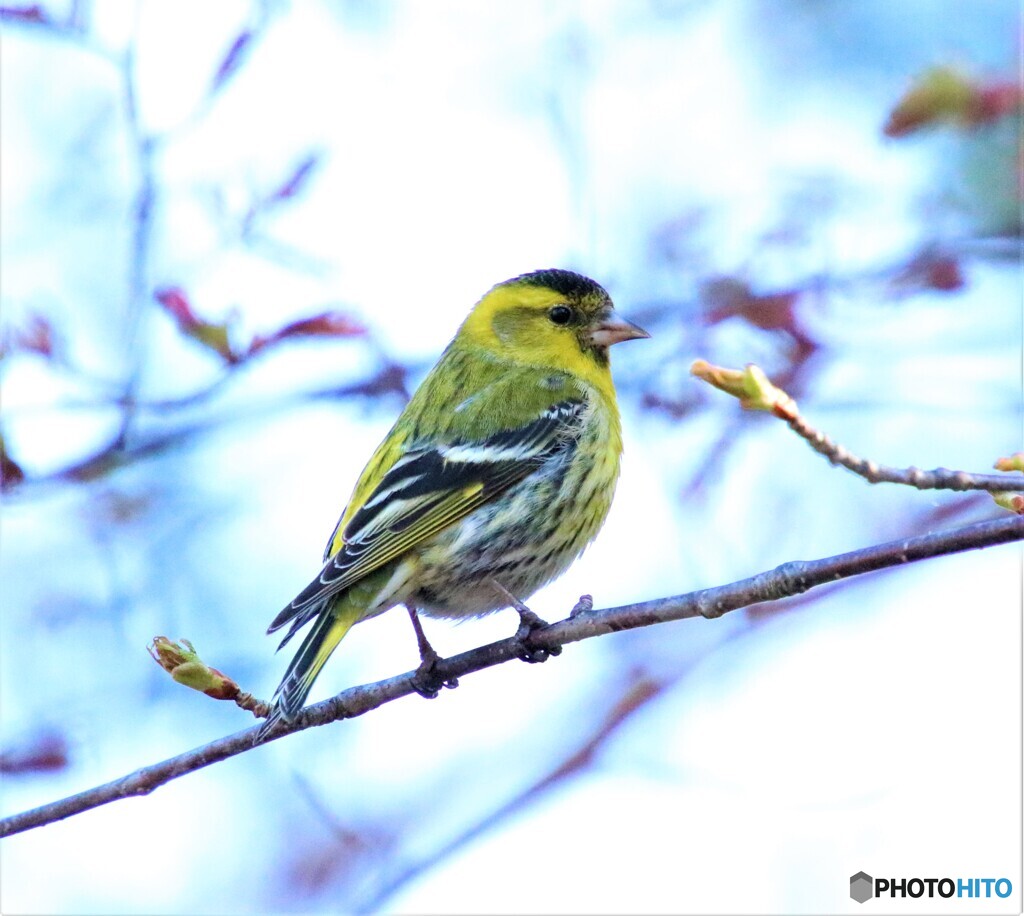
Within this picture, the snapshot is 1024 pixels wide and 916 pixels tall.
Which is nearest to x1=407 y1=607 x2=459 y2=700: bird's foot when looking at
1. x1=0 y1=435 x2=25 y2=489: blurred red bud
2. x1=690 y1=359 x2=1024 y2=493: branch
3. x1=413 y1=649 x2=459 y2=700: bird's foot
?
x1=413 y1=649 x2=459 y2=700: bird's foot

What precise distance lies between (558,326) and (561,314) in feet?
0.20

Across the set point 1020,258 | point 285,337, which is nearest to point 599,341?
point 285,337

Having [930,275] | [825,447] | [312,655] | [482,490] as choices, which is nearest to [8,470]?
[312,655]

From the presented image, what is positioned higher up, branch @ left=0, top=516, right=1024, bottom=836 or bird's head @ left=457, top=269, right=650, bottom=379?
bird's head @ left=457, top=269, right=650, bottom=379

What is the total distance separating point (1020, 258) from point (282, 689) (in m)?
4.29

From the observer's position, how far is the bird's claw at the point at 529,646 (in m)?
4.20

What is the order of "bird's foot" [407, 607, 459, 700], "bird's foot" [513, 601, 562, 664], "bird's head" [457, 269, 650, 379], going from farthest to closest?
1. "bird's head" [457, 269, 650, 379]
2. "bird's foot" [407, 607, 459, 700]
3. "bird's foot" [513, 601, 562, 664]

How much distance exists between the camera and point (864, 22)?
1113cm

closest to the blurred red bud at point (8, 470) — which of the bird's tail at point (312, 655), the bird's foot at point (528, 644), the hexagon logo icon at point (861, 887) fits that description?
the bird's tail at point (312, 655)

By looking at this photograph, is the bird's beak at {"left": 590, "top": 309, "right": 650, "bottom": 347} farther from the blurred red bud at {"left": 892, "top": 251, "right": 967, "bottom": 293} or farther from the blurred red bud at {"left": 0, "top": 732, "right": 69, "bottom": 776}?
the blurred red bud at {"left": 0, "top": 732, "right": 69, "bottom": 776}

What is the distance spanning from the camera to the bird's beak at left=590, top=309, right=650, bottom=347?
6.07 meters

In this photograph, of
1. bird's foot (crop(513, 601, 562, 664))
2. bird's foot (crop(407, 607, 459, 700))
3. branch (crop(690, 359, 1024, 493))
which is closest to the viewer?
branch (crop(690, 359, 1024, 493))

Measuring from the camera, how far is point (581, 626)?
12.7 ft

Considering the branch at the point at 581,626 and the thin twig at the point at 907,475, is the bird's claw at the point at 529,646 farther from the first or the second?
the thin twig at the point at 907,475
